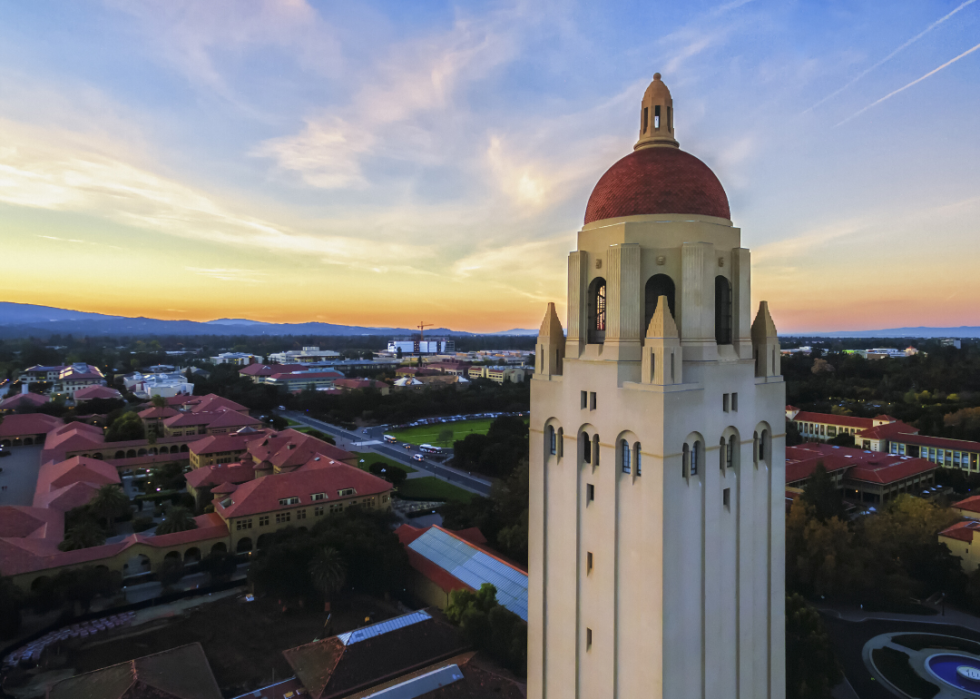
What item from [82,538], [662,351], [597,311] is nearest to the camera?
[662,351]

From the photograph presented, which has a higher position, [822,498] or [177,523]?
[822,498]

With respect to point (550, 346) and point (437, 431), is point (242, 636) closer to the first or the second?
point (550, 346)

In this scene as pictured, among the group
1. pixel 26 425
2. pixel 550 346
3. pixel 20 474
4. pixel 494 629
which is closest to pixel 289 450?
pixel 20 474

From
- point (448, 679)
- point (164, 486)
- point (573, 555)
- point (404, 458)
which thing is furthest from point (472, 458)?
point (573, 555)

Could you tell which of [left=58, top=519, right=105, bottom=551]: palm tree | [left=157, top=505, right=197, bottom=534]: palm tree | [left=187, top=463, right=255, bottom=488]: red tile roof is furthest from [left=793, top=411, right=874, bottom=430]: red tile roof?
[left=58, top=519, right=105, bottom=551]: palm tree

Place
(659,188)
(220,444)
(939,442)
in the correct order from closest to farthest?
(659,188) < (220,444) < (939,442)
